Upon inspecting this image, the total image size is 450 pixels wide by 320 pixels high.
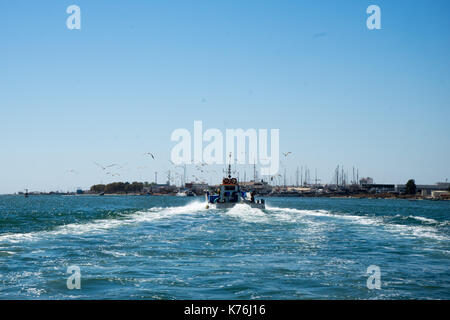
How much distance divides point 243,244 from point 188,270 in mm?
10325

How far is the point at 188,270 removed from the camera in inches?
856

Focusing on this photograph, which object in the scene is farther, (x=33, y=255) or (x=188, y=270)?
(x=33, y=255)

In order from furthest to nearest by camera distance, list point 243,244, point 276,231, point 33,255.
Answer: point 276,231 → point 243,244 → point 33,255
